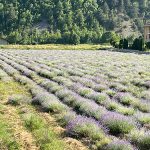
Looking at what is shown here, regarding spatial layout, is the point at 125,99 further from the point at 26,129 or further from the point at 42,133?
the point at 42,133

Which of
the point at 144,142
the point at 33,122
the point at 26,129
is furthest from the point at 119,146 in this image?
the point at 33,122

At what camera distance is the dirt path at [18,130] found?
32.2 ft

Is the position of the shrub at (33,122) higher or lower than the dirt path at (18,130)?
higher

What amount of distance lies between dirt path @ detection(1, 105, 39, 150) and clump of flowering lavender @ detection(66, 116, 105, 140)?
1209 mm

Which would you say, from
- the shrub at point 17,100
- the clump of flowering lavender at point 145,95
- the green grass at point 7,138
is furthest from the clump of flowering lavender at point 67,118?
the clump of flowering lavender at point 145,95

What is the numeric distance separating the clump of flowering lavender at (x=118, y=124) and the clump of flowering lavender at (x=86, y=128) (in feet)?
0.96

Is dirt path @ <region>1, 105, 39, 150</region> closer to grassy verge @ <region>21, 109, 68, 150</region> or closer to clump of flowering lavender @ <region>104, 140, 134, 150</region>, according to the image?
grassy verge @ <region>21, 109, 68, 150</region>

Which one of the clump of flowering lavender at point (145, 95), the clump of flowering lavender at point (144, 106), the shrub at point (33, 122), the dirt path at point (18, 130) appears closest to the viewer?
the dirt path at point (18, 130)

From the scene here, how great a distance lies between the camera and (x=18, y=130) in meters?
11.2

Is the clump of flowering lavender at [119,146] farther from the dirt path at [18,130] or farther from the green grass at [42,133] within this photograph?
the dirt path at [18,130]

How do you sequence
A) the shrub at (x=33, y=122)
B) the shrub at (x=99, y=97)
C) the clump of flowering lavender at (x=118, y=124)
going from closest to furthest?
the clump of flowering lavender at (x=118, y=124) → the shrub at (x=33, y=122) → the shrub at (x=99, y=97)

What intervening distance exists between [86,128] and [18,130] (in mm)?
2143

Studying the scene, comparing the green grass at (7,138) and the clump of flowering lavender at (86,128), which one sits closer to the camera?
the green grass at (7,138)

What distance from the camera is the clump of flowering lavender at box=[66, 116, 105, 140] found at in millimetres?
10197
